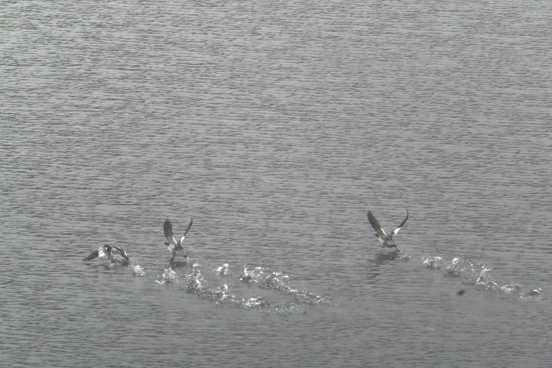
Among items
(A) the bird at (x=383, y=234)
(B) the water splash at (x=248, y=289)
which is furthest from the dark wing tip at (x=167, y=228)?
(A) the bird at (x=383, y=234)

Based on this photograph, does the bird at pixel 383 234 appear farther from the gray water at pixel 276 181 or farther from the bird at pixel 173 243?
the bird at pixel 173 243

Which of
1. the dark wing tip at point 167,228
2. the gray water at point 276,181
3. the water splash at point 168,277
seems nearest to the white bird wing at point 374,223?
the gray water at point 276,181

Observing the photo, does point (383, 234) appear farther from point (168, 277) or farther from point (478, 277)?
point (168, 277)

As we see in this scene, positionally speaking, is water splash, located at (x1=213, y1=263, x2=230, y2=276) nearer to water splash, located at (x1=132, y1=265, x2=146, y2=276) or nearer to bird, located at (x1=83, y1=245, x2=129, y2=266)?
water splash, located at (x1=132, y1=265, x2=146, y2=276)

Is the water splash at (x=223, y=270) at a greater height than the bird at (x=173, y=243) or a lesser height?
lesser

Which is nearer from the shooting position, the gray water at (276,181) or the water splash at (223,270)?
the gray water at (276,181)

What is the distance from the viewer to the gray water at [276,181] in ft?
124

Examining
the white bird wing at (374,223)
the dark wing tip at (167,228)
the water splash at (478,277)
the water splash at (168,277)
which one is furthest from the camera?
the white bird wing at (374,223)

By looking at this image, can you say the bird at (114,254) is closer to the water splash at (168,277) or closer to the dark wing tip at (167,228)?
the water splash at (168,277)

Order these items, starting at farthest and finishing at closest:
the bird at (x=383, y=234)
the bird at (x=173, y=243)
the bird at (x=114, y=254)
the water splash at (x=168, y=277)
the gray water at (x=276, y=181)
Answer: the bird at (x=383, y=234), the bird at (x=173, y=243), the bird at (x=114, y=254), the water splash at (x=168, y=277), the gray water at (x=276, y=181)

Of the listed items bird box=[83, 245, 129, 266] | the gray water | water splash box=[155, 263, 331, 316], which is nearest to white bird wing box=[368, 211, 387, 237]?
the gray water

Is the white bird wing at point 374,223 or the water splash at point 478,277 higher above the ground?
the white bird wing at point 374,223

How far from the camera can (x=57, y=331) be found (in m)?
37.6

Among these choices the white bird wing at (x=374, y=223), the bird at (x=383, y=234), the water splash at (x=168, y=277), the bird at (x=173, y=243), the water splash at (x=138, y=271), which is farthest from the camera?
the white bird wing at (x=374, y=223)
